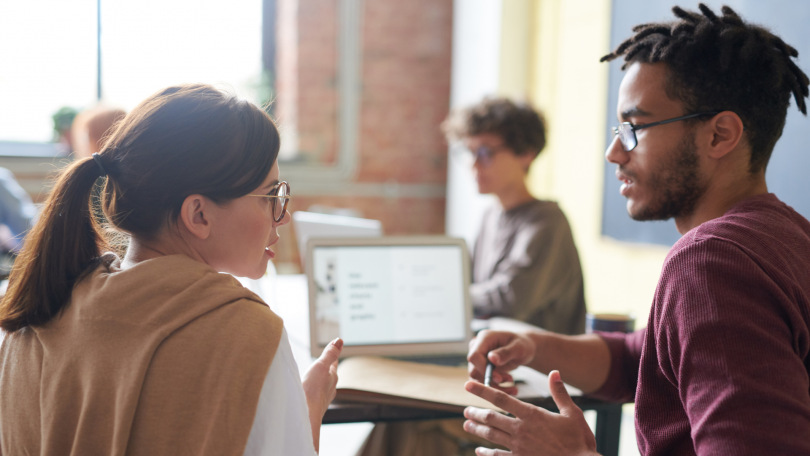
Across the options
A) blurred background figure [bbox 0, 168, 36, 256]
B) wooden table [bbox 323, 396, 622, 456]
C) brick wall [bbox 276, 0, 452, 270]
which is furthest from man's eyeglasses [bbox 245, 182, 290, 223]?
brick wall [bbox 276, 0, 452, 270]

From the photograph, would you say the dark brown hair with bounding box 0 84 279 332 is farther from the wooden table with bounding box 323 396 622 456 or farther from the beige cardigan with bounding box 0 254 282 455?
the wooden table with bounding box 323 396 622 456

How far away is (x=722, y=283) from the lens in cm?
75

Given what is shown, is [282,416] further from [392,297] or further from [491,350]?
[392,297]

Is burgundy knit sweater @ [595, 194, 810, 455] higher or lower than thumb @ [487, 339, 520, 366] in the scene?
higher

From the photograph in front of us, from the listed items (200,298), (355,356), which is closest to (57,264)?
(200,298)

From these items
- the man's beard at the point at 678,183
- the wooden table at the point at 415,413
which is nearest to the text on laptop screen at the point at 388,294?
the wooden table at the point at 415,413

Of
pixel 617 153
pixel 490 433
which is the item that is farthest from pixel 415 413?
pixel 617 153

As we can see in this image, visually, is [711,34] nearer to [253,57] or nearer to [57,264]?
[57,264]

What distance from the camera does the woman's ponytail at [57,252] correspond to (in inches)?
33.1

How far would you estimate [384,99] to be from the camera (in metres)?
4.31

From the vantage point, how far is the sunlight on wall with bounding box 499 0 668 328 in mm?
2854

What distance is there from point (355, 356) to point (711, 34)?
958 mm

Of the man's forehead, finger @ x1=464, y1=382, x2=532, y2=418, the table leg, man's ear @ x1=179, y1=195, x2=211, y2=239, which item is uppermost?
the man's forehead

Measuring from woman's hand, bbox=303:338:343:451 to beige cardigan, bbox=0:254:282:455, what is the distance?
0.19 m
